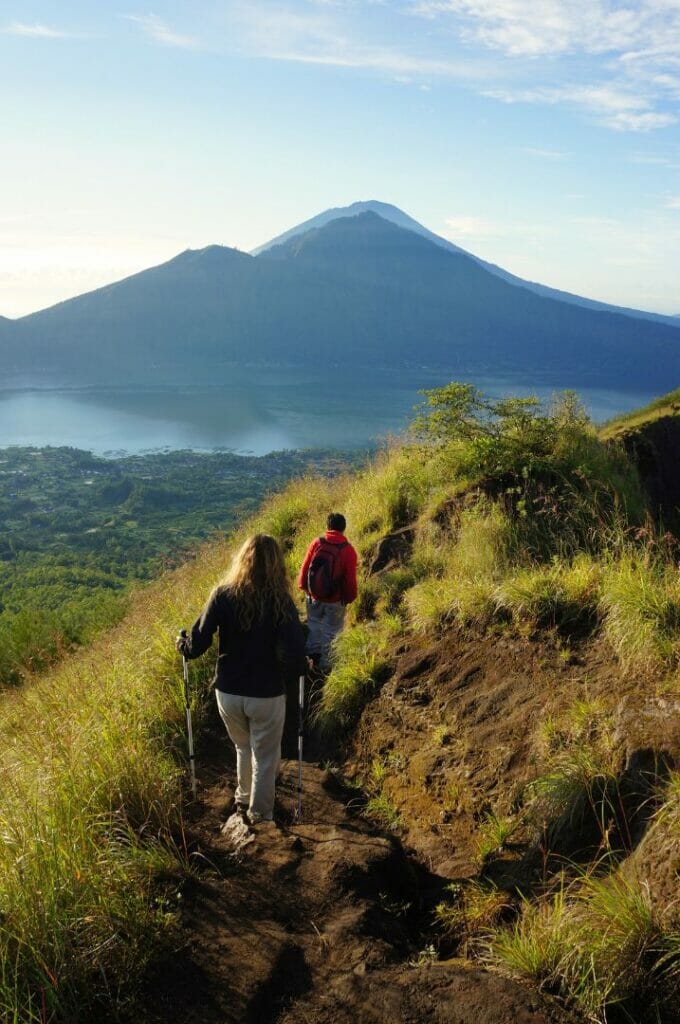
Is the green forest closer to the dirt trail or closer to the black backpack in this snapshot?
the black backpack

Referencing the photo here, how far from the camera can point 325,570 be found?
7.21 metres

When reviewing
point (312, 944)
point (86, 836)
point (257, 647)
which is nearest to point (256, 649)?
point (257, 647)

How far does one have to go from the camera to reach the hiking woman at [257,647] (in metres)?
4.51

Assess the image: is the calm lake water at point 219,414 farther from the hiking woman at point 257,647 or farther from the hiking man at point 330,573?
the hiking woman at point 257,647

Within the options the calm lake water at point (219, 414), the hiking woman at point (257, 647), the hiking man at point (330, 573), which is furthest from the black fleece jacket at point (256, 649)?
the calm lake water at point (219, 414)

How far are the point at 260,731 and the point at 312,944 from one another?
1449mm

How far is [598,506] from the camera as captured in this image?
7.88 m

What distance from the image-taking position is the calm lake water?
11088 centimetres

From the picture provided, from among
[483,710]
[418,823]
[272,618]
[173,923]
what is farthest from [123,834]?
[483,710]

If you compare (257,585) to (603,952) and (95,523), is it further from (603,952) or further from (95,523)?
(95,523)

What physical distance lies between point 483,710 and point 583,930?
7.24ft

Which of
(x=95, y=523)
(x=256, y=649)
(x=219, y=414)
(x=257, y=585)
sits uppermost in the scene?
(x=219, y=414)

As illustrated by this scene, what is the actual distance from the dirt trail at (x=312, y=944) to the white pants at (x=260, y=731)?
0.81 ft

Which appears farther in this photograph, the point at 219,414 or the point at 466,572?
the point at 219,414
